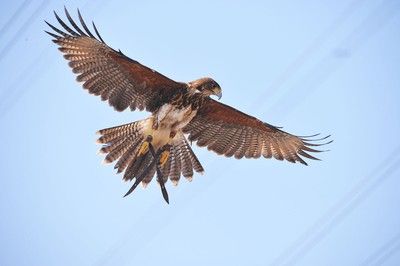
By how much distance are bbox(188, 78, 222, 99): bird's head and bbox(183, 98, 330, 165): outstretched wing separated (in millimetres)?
858

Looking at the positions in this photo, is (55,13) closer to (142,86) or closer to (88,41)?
(88,41)

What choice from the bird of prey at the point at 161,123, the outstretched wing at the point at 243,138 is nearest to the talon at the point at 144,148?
the bird of prey at the point at 161,123

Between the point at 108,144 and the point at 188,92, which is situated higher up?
the point at 188,92

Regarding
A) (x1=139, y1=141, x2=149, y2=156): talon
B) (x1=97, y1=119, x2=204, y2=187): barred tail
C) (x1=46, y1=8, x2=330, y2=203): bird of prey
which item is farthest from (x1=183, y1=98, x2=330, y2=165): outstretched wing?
(x1=139, y1=141, x2=149, y2=156): talon

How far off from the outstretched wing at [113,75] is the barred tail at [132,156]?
0.47 meters

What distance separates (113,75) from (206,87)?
169cm

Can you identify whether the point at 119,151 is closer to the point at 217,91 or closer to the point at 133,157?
the point at 133,157

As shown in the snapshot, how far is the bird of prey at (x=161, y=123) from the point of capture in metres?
12.6

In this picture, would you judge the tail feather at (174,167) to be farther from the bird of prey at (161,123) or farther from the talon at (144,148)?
the talon at (144,148)

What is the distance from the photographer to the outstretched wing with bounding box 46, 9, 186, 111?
1251 cm

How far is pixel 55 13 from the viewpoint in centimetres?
1146

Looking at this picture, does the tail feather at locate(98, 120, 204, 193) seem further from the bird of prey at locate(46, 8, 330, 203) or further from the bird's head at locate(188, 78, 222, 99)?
the bird's head at locate(188, 78, 222, 99)

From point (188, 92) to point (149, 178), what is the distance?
1.77 metres

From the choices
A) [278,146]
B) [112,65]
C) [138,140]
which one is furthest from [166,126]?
[278,146]
